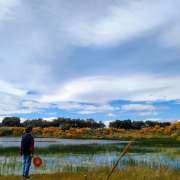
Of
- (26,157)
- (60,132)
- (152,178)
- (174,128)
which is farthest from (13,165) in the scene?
(60,132)

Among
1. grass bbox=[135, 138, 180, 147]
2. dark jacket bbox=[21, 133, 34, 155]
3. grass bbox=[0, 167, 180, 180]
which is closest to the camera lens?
dark jacket bbox=[21, 133, 34, 155]

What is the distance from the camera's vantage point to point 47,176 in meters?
20.2

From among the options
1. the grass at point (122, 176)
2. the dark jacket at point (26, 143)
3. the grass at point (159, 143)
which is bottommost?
the grass at point (122, 176)

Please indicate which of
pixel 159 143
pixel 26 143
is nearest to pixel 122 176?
pixel 26 143

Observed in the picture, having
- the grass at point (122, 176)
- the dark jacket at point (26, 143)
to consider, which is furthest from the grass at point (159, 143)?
the dark jacket at point (26, 143)

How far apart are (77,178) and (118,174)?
7.63 ft

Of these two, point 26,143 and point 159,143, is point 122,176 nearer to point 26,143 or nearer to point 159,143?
point 26,143

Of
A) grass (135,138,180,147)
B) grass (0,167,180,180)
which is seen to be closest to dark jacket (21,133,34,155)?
grass (0,167,180,180)

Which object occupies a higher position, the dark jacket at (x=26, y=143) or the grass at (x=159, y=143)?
the grass at (x=159, y=143)

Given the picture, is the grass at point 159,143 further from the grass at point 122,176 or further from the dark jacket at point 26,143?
the dark jacket at point 26,143

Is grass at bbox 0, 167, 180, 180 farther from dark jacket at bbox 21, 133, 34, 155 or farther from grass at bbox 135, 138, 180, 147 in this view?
grass at bbox 135, 138, 180, 147

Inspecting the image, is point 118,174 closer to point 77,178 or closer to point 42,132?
point 77,178

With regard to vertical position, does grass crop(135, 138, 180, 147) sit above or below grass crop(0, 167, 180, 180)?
above

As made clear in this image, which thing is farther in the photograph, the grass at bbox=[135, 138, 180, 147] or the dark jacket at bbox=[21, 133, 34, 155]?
the grass at bbox=[135, 138, 180, 147]
